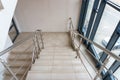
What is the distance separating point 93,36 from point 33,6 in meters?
2.57

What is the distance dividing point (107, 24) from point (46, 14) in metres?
2.60

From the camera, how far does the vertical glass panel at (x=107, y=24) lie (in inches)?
106

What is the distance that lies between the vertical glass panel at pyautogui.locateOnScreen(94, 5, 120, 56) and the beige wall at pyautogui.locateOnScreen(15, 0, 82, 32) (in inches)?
60.8

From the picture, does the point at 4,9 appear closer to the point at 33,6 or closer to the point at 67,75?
the point at 67,75

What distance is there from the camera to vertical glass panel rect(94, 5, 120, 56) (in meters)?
2.69

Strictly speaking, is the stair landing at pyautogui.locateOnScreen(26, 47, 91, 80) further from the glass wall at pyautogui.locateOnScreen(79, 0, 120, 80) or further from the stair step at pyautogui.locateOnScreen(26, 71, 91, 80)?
the glass wall at pyautogui.locateOnScreen(79, 0, 120, 80)

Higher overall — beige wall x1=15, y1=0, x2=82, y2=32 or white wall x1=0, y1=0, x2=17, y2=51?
white wall x1=0, y1=0, x2=17, y2=51

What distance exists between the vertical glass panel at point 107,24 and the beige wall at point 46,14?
5.07 feet

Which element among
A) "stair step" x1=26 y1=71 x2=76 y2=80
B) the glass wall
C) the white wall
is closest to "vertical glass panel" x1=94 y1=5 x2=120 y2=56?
the glass wall

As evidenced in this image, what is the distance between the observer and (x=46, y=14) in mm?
4859

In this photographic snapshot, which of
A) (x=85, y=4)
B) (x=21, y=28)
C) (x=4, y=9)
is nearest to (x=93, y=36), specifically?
(x=85, y=4)

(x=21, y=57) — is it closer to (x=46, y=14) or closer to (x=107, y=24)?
(x=46, y=14)

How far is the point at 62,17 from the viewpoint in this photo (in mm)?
4938

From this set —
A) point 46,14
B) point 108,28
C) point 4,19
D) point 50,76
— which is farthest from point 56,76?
point 46,14
